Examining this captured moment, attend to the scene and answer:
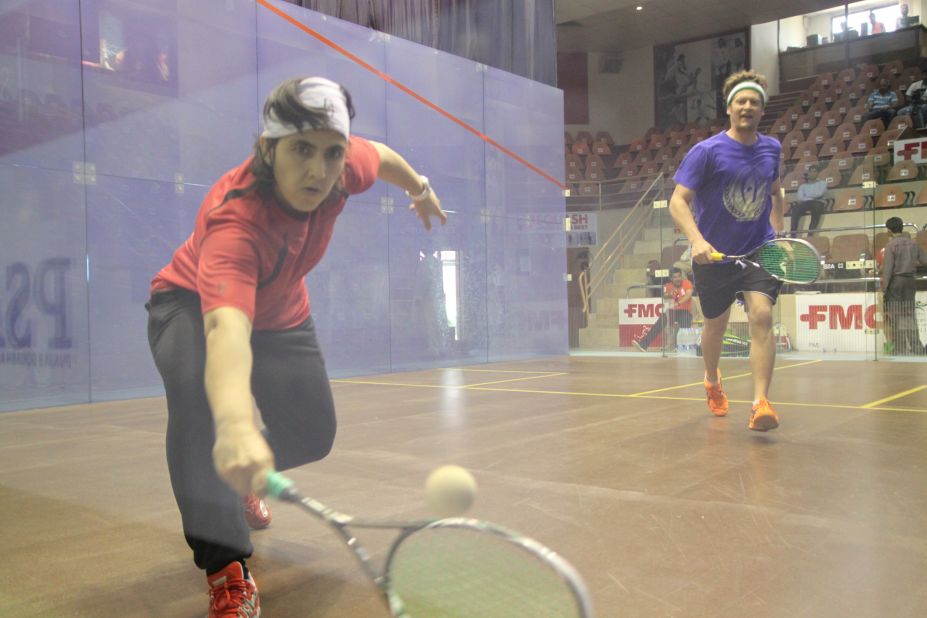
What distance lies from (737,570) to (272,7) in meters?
5.10

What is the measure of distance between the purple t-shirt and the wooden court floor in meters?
0.71

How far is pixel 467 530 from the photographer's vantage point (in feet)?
2.79

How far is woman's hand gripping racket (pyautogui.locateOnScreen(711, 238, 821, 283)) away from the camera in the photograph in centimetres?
301

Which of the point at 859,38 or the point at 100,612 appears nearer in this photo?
the point at 100,612

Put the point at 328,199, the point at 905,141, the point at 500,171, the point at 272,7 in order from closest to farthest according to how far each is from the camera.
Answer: the point at 328,199, the point at 272,7, the point at 500,171, the point at 905,141

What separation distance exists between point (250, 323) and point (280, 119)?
11.3 inches

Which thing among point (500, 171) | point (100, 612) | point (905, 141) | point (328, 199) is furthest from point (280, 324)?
point (905, 141)

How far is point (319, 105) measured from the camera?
44.8 inches

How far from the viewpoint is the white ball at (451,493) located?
877 mm

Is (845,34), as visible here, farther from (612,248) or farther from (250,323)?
(250,323)

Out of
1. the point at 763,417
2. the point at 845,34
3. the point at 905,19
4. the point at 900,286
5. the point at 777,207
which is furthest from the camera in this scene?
the point at 845,34

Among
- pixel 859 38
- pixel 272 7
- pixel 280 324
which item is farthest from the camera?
pixel 859 38

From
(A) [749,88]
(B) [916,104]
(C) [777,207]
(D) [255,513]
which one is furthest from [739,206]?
(B) [916,104]

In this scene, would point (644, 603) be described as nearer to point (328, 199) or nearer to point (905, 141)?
point (328, 199)
